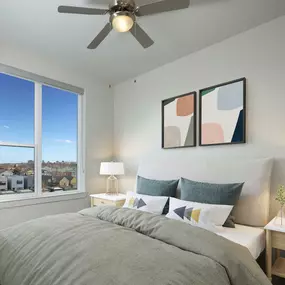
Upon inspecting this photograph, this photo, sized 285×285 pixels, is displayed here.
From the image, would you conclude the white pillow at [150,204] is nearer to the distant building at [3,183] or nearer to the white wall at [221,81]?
the white wall at [221,81]

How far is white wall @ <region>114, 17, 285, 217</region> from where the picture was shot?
258cm

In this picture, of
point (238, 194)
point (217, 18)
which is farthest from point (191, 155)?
point (217, 18)

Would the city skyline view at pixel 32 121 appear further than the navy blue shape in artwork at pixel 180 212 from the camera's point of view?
Yes

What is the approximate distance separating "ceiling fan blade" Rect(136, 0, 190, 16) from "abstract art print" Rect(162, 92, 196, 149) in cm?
138

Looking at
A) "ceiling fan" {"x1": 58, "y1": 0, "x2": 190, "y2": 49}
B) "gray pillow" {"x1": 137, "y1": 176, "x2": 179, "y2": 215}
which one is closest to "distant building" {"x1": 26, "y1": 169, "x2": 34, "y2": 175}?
"gray pillow" {"x1": 137, "y1": 176, "x2": 179, "y2": 215}

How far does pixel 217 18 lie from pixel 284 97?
1.07 metres

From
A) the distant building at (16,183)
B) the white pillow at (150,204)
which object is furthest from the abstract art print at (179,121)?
the distant building at (16,183)

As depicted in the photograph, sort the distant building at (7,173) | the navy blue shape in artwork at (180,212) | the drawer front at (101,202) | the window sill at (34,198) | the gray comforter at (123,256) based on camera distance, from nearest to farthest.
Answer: the gray comforter at (123,256) → the navy blue shape in artwork at (180,212) → the window sill at (34,198) → the distant building at (7,173) → the drawer front at (101,202)

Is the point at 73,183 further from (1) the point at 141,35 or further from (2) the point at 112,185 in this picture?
(1) the point at 141,35

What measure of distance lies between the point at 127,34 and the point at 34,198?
249 cm

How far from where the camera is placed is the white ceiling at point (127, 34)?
7.95 ft

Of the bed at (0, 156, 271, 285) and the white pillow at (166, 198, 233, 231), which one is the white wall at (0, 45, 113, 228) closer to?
the bed at (0, 156, 271, 285)

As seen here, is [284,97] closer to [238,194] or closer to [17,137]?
[238,194]

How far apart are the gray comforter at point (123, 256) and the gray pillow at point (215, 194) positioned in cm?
74
